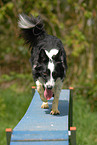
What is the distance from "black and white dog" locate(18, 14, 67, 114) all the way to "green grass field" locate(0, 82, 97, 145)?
117 cm

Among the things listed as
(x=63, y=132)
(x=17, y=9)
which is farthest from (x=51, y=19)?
(x=63, y=132)

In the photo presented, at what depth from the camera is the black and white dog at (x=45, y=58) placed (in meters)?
2.98

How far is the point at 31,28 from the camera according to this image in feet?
11.7

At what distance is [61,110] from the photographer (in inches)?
138

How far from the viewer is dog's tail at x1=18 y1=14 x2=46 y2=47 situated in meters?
3.53

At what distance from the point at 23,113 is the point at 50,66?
301 centimetres

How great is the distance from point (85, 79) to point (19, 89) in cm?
189

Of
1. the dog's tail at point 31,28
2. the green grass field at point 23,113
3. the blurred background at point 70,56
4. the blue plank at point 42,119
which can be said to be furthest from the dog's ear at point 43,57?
the blurred background at point 70,56

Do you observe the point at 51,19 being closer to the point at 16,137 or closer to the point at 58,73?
the point at 58,73

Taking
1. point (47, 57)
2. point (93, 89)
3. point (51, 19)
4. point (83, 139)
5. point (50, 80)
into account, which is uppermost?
point (51, 19)

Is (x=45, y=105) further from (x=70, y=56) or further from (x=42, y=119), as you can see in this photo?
(x=70, y=56)

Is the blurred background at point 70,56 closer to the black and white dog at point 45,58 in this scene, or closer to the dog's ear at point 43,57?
the black and white dog at point 45,58

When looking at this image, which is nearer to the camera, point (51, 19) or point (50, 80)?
point (50, 80)

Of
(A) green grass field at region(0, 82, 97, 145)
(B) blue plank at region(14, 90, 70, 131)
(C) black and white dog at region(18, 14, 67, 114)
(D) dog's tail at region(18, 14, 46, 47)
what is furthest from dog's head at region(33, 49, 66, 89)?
(A) green grass field at region(0, 82, 97, 145)
